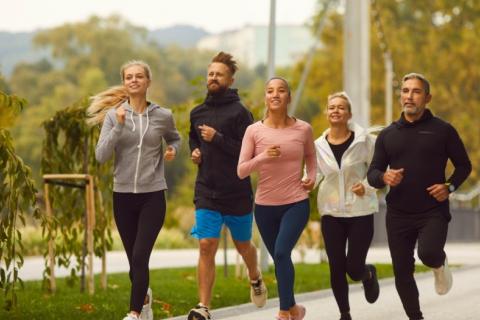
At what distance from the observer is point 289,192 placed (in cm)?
963

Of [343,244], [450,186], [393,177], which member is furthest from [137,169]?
[450,186]

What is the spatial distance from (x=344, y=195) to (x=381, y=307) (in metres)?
2.81

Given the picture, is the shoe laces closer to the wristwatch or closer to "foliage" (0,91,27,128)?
the wristwatch

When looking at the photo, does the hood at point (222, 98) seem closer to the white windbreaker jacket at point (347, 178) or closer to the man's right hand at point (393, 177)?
the white windbreaker jacket at point (347, 178)

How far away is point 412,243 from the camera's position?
9.48 meters

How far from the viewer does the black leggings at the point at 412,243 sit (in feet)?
30.2

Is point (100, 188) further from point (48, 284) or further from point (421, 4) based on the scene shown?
point (421, 4)

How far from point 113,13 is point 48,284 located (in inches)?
3572

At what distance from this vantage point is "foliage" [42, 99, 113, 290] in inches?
537

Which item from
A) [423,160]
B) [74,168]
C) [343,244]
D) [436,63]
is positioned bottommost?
[343,244]

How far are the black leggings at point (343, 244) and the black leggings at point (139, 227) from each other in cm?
132

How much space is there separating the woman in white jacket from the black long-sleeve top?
0.54 m

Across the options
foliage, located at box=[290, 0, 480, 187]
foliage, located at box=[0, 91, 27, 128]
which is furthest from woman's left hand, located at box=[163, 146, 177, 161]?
foliage, located at box=[290, 0, 480, 187]

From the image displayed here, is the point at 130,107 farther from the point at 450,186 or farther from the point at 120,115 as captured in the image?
the point at 450,186
